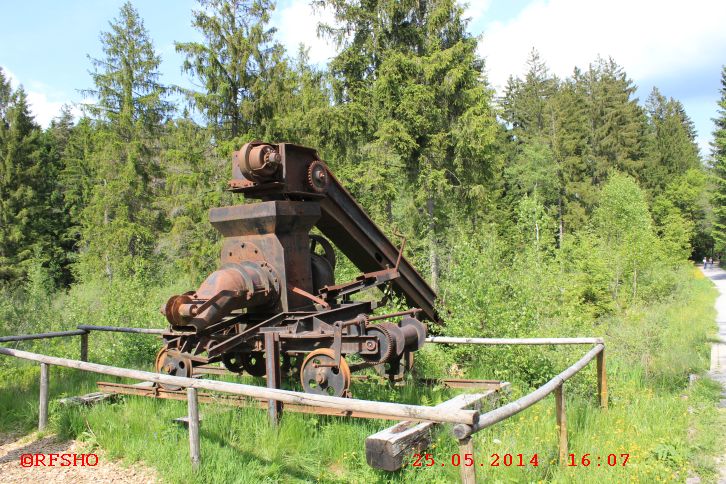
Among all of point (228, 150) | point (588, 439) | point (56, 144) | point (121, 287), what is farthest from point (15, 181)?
point (588, 439)

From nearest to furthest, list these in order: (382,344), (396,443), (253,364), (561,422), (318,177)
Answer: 1. (396,443)
2. (561,422)
3. (382,344)
4. (318,177)
5. (253,364)

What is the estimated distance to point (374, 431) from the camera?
4.67 m

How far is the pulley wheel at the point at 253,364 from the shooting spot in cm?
609

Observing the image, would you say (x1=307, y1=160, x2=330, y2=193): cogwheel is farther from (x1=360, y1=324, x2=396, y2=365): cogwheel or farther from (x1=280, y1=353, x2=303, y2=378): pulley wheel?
(x1=280, y1=353, x2=303, y2=378): pulley wheel

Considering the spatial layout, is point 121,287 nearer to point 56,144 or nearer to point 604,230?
point 604,230

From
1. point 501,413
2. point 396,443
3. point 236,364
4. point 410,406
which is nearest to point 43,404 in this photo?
point 236,364

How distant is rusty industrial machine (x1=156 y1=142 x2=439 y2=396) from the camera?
496cm

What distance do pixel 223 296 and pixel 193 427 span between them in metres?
1.22

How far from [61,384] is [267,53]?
497 inches

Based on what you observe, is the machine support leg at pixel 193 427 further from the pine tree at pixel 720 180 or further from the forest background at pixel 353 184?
the pine tree at pixel 720 180

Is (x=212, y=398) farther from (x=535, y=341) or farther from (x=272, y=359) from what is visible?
(x=535, y=341)

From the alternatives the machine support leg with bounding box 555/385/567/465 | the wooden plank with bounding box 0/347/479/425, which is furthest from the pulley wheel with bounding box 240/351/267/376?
the machine support leg with bounding box 555/385/567/465

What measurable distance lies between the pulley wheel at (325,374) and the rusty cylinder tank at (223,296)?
0.76 m

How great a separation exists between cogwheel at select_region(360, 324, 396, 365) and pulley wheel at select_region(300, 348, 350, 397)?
0.29 metres
